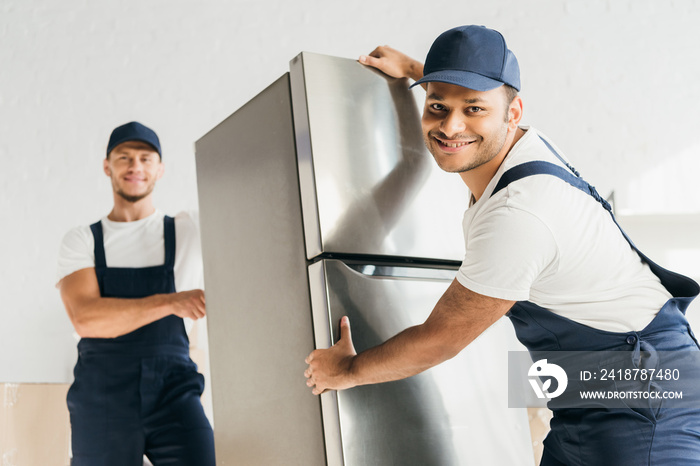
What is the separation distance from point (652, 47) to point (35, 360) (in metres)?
3.29

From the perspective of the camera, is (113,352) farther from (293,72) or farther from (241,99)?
(241,99)

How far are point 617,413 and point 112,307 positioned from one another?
4.50 feet

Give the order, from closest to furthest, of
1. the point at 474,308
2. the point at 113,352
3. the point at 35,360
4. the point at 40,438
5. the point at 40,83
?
the point at 474,308, the point at 113,352, the point at 40,438, the point at 35,360, the point at 40,83

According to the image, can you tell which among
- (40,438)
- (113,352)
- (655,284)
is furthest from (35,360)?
(655,284)

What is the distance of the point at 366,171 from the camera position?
150 centimetres

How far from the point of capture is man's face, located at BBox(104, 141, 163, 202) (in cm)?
214

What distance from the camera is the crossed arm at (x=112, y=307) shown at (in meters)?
1.81

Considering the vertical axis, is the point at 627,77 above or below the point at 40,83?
below

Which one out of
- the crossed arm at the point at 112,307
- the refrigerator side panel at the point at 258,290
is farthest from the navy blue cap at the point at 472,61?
the crossed arm at the point at 112,307

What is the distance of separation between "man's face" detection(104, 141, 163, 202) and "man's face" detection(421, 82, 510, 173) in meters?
1.20

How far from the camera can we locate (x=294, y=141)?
1.44 meters

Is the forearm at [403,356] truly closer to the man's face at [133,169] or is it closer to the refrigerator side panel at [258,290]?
the refrigerator side panel at [258,290]

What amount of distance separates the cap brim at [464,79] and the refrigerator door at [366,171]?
0.29 meters

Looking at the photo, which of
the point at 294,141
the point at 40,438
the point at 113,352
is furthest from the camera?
the point at 40,438
